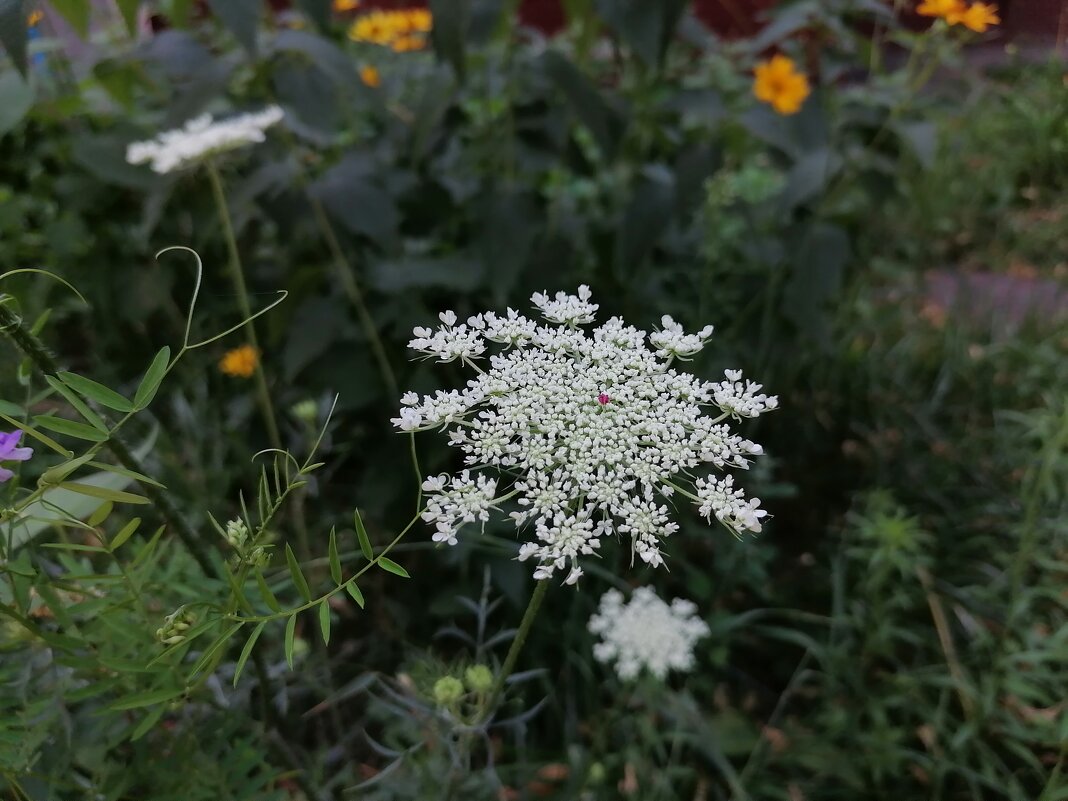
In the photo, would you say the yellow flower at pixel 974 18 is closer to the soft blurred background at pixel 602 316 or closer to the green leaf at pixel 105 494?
the soft blurred background at pixel 602 316

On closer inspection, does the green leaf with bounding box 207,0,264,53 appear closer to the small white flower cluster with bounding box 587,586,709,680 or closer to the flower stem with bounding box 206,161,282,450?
the flower stem with bounding box 206,161,282,450

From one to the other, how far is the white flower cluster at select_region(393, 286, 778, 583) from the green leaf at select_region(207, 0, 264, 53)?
52 centimetres

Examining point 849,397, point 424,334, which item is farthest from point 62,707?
point 849,397

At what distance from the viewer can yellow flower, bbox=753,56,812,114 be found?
1.21 meters

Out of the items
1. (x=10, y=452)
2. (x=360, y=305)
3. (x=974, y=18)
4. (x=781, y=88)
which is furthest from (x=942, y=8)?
(x=10, y=452)

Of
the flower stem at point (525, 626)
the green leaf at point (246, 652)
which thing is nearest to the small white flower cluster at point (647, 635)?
the flower stem at point (525, 626)

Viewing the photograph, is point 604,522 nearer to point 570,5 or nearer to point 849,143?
point 570,5

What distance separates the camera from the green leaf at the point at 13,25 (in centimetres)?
53

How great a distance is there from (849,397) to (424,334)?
1090 millimetres

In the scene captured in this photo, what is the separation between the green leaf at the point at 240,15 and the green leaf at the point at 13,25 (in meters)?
0.24

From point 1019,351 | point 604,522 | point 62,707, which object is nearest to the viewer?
point 604,522

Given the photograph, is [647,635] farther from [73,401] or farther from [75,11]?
[75,11]

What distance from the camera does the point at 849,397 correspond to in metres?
1.34

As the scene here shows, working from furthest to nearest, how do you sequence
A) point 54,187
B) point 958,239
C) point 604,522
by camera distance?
point 958,239
point 54,187
point 604,522
